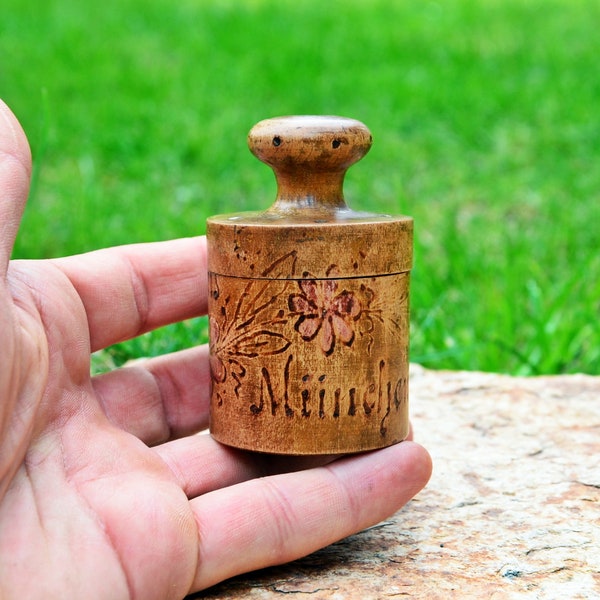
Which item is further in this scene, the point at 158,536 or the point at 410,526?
the point at 410,526

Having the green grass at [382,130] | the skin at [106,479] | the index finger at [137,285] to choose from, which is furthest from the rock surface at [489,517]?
the index finger at [137,285]

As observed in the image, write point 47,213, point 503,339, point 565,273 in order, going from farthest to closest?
point 47,213 → point 565,273 → point 503,339

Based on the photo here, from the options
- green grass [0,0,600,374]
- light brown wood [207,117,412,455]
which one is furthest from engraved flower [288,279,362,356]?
green grass [0,0,600,374]

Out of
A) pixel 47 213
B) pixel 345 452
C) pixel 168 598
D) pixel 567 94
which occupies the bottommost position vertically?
pixel 168 598

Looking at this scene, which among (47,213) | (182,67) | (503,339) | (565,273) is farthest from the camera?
(182,67)

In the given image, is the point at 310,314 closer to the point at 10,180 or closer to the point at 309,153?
the point at 309,153

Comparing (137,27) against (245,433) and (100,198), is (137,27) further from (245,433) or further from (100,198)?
(245,433)

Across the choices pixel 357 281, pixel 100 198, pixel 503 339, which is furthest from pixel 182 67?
pixel 357 281
